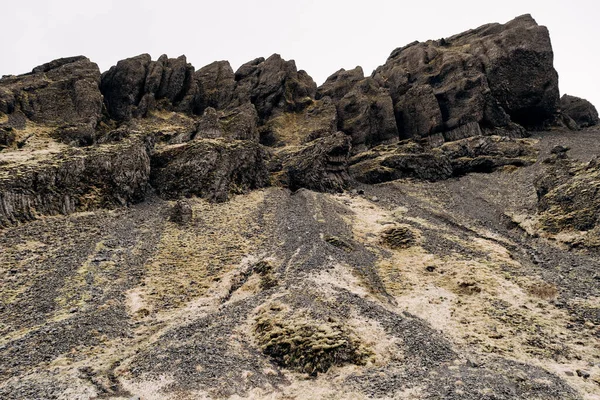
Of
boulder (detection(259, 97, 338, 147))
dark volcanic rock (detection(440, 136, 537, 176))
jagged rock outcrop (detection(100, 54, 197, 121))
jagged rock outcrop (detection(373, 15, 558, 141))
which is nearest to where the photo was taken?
dark volcanic rock (detection(440, 136, 537, 176))

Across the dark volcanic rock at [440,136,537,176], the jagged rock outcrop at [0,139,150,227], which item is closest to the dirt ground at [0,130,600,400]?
the jagged rock outcrop at [0,139,150,227]

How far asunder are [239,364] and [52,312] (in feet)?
45.8

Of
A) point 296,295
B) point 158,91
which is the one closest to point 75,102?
point 158,91

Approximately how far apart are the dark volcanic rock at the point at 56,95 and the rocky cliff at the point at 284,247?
1.32 feet

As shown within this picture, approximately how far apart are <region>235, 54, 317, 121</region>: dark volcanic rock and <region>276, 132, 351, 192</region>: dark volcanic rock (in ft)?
84.3

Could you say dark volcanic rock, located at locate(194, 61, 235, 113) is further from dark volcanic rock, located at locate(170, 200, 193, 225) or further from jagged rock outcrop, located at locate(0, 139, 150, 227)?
dark volcanic rock, located at locate(170, 200, 193, 225)

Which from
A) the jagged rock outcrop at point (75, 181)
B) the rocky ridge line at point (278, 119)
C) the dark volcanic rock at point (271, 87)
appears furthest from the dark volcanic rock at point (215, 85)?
the jagged rock outcrop at point (75, 181)

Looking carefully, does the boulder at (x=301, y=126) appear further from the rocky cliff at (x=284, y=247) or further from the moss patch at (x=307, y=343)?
the moss patch at (x=307, y=343)

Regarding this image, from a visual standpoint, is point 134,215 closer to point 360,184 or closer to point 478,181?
point 360,184

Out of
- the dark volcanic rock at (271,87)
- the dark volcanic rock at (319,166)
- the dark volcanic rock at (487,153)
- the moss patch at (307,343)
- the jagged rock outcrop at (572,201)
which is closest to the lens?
the moss patch at (307,343)

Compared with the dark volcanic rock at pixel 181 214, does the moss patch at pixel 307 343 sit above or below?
below

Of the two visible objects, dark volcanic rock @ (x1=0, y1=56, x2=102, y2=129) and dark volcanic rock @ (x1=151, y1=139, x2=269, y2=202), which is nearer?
dark volcanic rock @ (x1=151, y1=139, x2=269, y2=202)

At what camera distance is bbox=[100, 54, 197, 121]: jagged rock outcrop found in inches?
3155

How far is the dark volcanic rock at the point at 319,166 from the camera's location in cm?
6625
